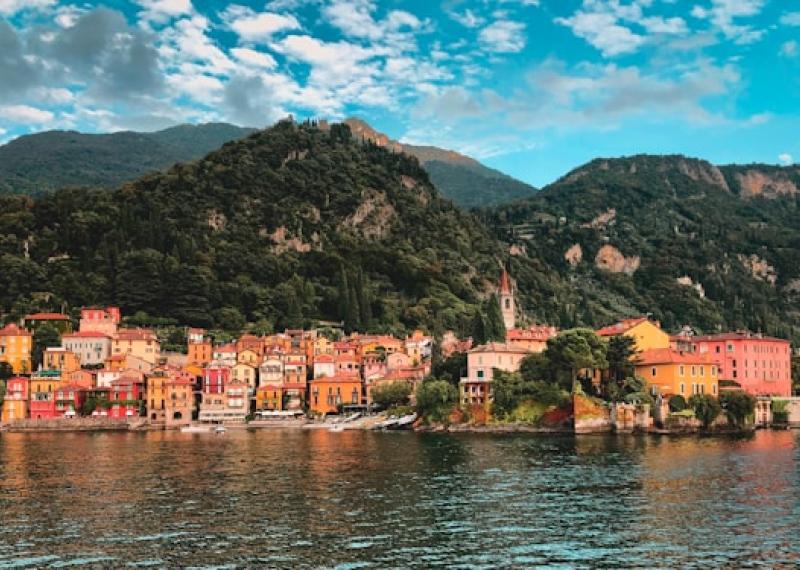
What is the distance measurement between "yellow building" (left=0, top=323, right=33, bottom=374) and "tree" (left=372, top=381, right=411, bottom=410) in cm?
4408

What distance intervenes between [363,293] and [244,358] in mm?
32349

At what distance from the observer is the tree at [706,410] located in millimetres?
80562

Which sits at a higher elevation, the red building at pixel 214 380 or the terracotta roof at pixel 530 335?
the terracotta roof at pixel 530 335

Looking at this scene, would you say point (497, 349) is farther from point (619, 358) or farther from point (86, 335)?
point (86, 335)

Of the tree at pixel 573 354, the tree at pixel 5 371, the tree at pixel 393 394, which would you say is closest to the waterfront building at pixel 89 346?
the tree at pixel 5 371

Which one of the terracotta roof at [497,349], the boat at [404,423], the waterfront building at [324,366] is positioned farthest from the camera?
the waterfront building at [324,366]

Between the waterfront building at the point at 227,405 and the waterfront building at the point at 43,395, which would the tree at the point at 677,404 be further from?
the waterfront building at the point at 43,395

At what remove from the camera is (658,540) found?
33250 millimetres

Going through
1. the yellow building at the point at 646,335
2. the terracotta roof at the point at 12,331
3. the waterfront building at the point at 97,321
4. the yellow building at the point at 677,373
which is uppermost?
the waterfront building at the point at 97,321

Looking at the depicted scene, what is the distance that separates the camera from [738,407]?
267 ft

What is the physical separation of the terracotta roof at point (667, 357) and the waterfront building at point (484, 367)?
11.8 metres

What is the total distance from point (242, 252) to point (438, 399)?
79564mm

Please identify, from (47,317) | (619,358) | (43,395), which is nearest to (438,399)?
(619,358)

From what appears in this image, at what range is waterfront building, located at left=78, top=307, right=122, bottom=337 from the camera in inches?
4872
